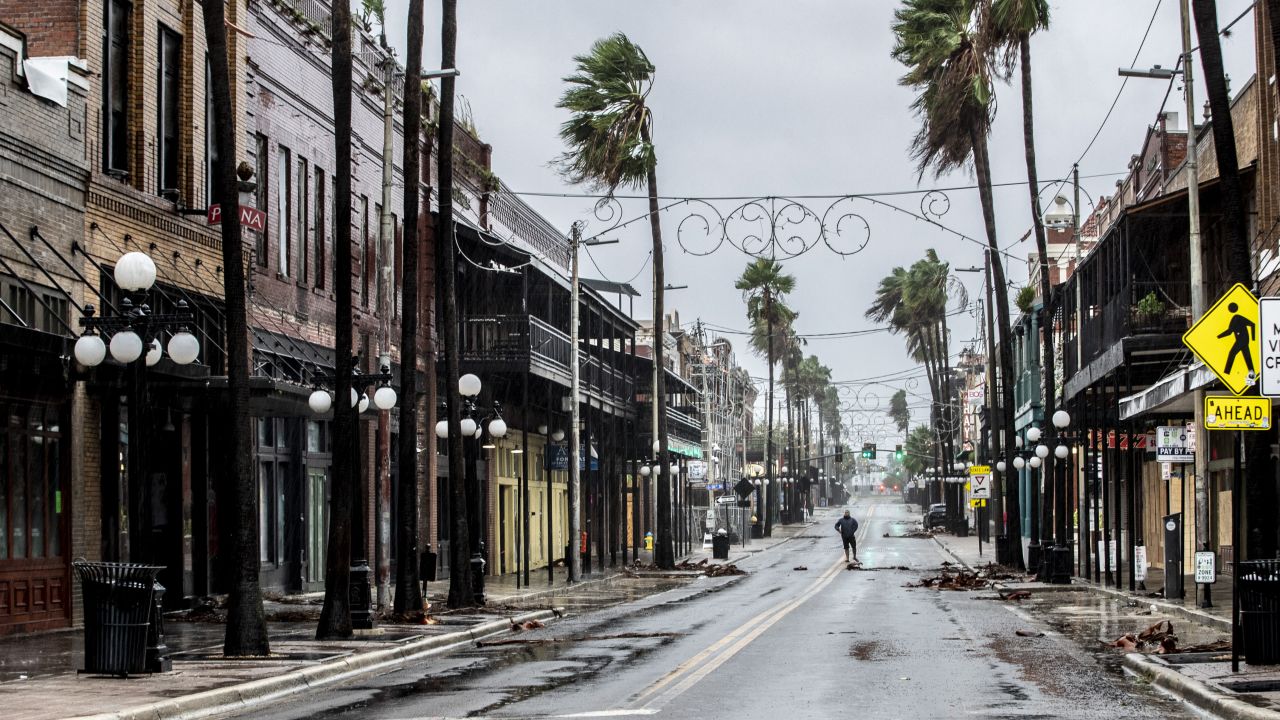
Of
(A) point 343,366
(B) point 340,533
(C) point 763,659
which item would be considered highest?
(A) point 343,366

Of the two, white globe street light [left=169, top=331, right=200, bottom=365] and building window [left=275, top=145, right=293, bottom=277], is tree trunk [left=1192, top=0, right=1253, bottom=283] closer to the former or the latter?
white globe street light [left=169, top=331, right=200, bottom=365]

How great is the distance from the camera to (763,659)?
17875 mm

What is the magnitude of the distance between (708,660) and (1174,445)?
13.2 metres

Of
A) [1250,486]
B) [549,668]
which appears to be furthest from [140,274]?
[1250,486]

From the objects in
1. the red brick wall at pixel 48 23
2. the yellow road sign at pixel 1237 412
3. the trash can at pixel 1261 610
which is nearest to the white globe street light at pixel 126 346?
the red brick wall at pixel 48 23

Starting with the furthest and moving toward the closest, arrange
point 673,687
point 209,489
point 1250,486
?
1. point 209,489
2. point 1250,486
3. point 673,687

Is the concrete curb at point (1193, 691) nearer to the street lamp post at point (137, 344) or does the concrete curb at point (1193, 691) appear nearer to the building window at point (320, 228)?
the street lamp post at point (137, 344)

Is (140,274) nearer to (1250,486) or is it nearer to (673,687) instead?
(673,687)

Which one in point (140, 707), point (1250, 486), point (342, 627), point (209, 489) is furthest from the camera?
point (209, 489)

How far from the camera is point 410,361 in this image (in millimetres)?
24219

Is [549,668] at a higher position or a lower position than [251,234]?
lower

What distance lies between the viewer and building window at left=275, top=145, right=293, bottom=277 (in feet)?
102

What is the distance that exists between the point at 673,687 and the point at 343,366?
7.80m

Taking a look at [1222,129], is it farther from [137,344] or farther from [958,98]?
[958,98]
